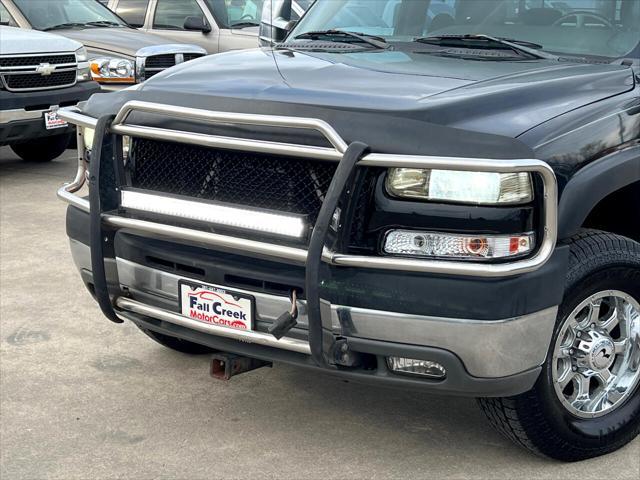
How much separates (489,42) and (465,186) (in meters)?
1.43

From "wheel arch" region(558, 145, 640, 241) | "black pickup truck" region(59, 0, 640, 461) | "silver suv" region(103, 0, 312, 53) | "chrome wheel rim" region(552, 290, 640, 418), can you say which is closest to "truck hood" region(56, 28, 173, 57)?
"silver suv" region(103, 0, 312, 53)

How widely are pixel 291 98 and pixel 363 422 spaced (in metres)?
1.44

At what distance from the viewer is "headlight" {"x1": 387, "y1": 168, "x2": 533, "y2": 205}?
312 centimetres

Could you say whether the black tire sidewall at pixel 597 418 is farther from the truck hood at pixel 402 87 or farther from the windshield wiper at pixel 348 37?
the windshield wiper at pixel 348 37

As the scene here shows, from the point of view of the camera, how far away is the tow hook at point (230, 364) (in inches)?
145

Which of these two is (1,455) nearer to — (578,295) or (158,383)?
(158,383)

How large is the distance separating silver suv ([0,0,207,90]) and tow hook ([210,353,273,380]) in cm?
683

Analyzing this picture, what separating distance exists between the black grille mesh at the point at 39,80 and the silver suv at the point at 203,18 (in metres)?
2.66

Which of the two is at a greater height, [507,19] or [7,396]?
[507,19]

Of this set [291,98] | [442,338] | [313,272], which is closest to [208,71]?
[291,98]

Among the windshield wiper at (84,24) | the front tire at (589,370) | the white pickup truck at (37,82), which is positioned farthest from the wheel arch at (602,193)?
the windshield wiper at (84,24)

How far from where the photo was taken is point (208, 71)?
4.00 m

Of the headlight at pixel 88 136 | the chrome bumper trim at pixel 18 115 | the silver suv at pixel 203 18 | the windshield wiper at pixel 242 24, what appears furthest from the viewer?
the windshield wiper at pixel 242 24

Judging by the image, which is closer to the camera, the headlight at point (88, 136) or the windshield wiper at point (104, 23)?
the headlight at point (88, 136)
